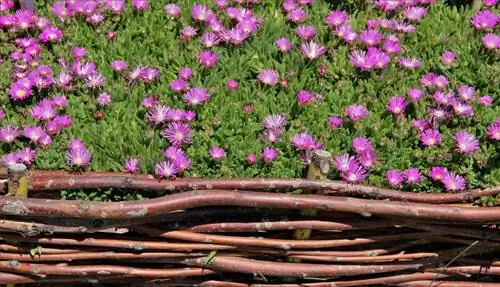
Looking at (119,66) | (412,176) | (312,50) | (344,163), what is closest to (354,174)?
(344,163)

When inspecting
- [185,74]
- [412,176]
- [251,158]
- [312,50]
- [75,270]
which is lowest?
[75,270]

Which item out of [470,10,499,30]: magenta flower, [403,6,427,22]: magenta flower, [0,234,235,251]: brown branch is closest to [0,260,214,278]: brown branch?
[0,234,235,251]: brown branch

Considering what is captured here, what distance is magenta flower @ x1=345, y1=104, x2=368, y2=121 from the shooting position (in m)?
2.55

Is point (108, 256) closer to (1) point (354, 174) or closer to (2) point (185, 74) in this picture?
(2) point (185, 74)

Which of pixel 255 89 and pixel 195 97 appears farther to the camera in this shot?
pixel 255 89

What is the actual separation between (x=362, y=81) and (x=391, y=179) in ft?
1.83

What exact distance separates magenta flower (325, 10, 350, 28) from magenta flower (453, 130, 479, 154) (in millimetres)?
826

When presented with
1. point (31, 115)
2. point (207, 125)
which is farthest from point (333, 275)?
point (31, 115)

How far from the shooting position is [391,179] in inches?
93.5

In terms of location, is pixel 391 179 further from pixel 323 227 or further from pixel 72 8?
pixel 72 8

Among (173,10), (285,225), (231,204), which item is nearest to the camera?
(231,204)

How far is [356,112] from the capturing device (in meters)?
2.56

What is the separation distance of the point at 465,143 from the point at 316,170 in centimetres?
61

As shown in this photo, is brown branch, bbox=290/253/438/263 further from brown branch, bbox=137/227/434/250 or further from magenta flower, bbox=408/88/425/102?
magenta flower, bbox=408/88/425/102
